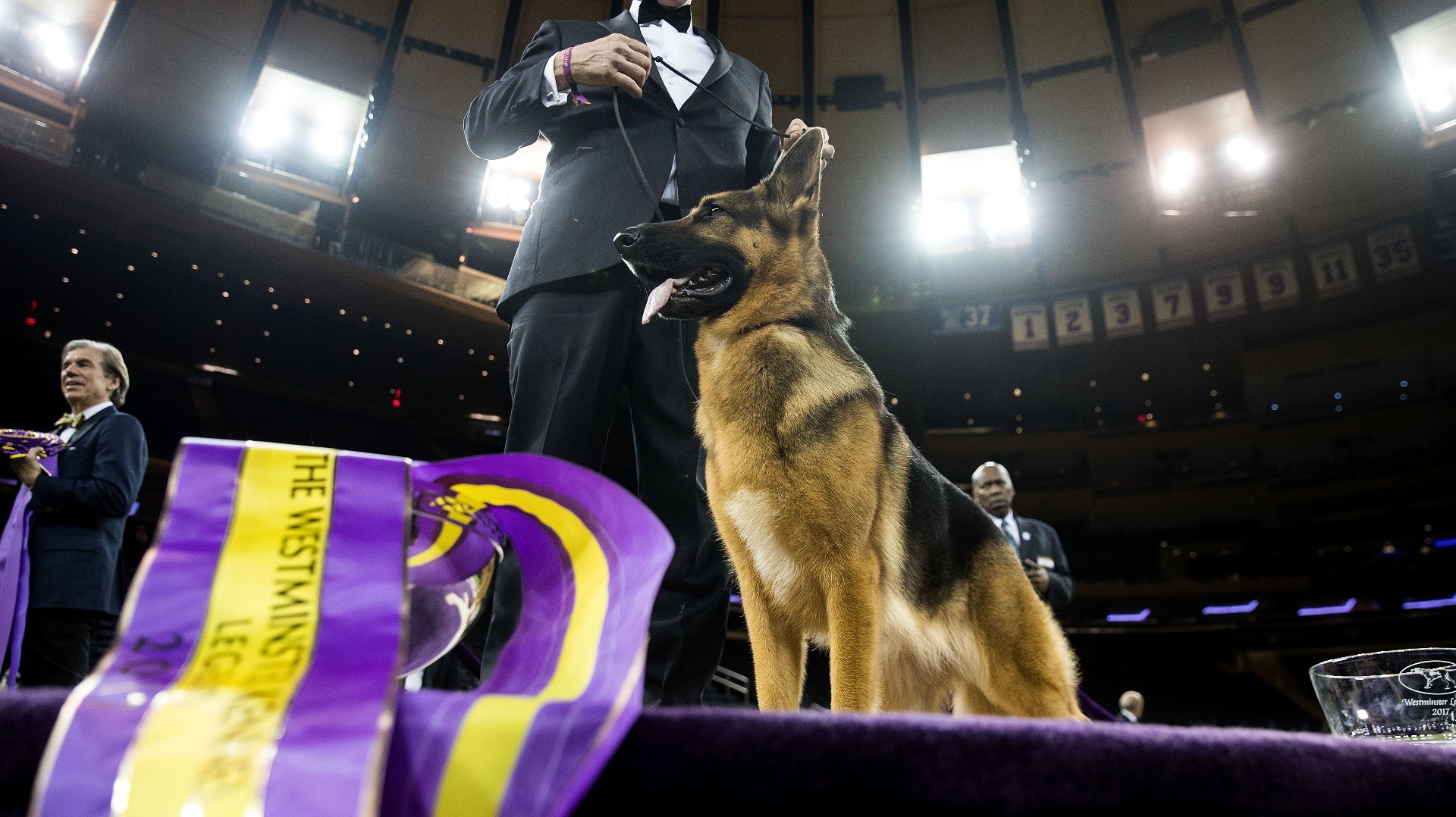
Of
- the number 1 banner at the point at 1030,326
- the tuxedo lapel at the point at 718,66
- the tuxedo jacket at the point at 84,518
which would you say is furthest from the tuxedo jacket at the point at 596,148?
the number 1 banner at the point at 1030,326

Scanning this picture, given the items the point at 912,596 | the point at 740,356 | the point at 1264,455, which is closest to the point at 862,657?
the point at 912,596

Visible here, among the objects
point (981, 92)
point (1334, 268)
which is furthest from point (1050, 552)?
point (1334, 268)

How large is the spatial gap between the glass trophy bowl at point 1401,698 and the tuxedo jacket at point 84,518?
123 inches

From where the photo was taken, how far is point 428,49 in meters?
10.4

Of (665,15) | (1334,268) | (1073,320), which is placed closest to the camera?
(665,15)

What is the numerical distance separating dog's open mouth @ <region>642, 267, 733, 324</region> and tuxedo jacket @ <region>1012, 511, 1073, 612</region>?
3349 millimetres

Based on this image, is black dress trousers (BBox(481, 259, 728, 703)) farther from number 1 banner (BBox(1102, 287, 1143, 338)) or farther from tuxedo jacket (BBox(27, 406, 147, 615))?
number 1 banner (BBox(1102, 287, 1143, 338))

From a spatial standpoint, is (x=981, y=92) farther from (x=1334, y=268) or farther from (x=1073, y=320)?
(x=1334, y=268)

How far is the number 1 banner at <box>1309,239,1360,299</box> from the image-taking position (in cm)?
1023

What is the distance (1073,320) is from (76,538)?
12303 mm

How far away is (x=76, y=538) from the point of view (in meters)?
2.50

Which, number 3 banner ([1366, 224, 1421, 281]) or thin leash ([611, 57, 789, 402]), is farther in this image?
number 3 banner ([1366, 224, 1421, 281])

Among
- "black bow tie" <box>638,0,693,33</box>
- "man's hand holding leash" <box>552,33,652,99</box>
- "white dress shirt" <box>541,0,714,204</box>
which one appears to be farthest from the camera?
"black bow tie" <box>638,0,693,33</box>

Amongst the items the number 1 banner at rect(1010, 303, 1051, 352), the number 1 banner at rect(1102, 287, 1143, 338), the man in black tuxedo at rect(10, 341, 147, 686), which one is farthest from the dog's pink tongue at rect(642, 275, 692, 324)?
the number 1 banner at rect(1102, 287, 1143, 338)
